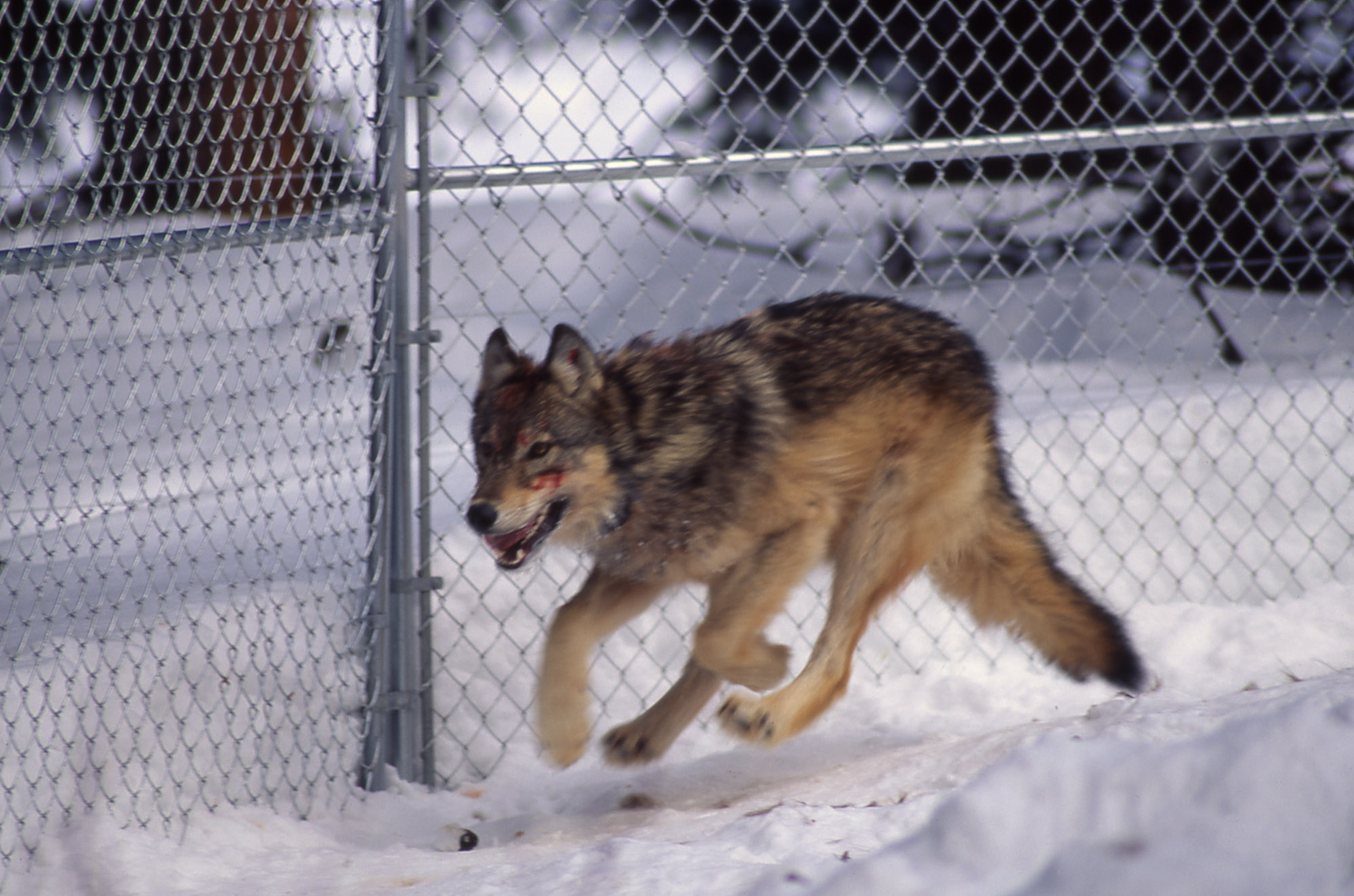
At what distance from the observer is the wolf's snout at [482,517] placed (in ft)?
9.70

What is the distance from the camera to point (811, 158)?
3721 mm

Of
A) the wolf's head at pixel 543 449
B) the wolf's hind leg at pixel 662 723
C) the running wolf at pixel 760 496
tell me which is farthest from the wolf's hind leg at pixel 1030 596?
the wolf's head at pixel 543 449

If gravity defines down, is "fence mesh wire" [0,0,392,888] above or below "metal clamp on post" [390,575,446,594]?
above

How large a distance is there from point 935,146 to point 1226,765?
3.00 meters

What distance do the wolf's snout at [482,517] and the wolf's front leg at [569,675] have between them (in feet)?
1.60

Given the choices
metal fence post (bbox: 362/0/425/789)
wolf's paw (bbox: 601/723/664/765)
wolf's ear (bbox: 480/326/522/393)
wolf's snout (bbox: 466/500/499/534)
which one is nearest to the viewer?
wolf's snout (bbox: 466/500/499/534)

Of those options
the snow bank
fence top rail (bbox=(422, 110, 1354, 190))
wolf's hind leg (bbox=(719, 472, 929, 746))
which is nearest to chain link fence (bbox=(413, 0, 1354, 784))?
fence top rail (bbox=(422, 110, 1354, 190))

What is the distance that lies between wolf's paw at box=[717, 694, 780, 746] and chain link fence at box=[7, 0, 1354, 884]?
1176 millimetres

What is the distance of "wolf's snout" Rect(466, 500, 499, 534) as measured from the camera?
2957 mm

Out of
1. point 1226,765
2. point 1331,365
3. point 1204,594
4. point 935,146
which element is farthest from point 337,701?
point 1331,365

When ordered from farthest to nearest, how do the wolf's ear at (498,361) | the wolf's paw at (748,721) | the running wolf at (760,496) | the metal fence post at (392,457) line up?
the metal fence post at (392,457)
the wolf's ear at (498,361)
the running wolf at (760,496)
the wolf's paw at (748,721)

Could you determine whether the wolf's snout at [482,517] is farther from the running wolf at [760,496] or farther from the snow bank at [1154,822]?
the snow bank at [1154,822]

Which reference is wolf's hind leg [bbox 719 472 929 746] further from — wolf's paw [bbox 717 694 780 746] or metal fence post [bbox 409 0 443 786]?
metal fence post [bbox 409 0 443 786]

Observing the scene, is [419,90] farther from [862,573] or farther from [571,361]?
[862,573]
